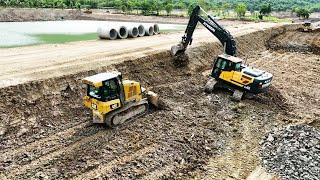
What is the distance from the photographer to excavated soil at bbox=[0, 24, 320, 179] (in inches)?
551

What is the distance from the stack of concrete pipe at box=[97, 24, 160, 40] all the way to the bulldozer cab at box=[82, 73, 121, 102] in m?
18.0

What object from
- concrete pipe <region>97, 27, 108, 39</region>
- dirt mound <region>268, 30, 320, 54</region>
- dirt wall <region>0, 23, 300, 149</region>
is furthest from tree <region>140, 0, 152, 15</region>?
dirt wall <region>0, 23, 300, 149</region>

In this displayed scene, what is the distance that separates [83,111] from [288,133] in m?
9.54

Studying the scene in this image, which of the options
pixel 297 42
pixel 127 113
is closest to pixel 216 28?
pixel 127 113

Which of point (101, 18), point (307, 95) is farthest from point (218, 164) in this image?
point (101, 18)

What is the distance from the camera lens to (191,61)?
2741 centimetres

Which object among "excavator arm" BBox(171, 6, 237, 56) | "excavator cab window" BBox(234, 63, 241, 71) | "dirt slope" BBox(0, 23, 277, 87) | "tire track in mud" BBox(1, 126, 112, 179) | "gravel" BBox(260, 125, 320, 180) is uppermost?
"excavator arm" BBox(171, 6, 237, 56)

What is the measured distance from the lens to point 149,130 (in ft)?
55.9

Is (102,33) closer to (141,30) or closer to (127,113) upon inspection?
(141,30)

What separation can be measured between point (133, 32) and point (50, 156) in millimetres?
22931

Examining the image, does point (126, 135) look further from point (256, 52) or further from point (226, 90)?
point (256, 52)

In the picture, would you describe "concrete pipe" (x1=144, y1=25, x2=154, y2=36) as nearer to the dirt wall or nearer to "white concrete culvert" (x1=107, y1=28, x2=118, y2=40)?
"white concrete culvert" (x1=107, y1=28, x2=118, y2=40)

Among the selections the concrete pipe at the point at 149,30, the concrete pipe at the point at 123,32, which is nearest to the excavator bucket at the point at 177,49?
the concrete pipe at the point at 123,32

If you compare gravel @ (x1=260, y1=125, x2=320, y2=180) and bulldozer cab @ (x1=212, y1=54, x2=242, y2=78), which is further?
bulldozer cab @ (x1=212, y1=54, x2=242, y2=78)
